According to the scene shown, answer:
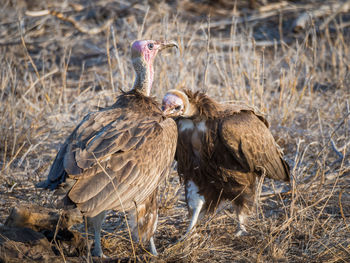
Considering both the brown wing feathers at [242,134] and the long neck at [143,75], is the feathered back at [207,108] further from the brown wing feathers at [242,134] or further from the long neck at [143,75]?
the long neck at [143,75]

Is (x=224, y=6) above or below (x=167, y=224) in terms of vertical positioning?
above

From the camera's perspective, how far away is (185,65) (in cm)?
563

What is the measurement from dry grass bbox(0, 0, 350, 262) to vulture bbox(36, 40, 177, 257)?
0.35 meters

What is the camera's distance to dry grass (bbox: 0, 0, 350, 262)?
3557 millimetres

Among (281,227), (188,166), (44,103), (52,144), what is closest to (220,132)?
(188,166)

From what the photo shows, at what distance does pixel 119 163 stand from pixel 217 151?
1.01m

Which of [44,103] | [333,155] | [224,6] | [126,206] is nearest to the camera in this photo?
[126,206]

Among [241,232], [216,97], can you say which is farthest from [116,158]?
[216,97]

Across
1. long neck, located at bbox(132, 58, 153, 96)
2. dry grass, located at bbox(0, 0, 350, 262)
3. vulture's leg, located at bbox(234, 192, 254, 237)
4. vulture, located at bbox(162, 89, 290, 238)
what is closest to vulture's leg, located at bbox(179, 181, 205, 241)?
vulture, located at bbox(162, 89, 290, 238)

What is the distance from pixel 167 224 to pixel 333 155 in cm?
212

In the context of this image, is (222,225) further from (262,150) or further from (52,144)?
(52,144)

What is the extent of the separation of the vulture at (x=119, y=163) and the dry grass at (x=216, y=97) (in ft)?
1.16

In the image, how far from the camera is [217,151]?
3812 mm

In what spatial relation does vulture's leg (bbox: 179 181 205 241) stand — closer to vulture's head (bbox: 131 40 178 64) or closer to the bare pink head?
the bare pink head
